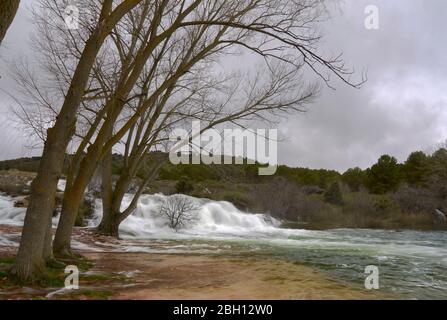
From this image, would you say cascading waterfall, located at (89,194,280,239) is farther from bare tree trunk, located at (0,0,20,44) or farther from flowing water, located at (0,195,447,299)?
bare tree trunk, located at (0,0,20,44)

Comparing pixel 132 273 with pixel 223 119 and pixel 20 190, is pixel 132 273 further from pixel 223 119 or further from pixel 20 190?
pixel 20 190

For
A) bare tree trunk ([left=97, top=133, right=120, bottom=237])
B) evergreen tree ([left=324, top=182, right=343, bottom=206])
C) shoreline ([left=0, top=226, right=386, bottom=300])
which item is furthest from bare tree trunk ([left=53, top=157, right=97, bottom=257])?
evergreen tree ([left=324, top=182, right=343, bottom=206])

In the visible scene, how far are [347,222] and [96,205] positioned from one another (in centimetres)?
2001

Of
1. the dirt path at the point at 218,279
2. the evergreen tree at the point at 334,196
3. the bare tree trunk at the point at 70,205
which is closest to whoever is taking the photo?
the dirt path at the point at 218,279

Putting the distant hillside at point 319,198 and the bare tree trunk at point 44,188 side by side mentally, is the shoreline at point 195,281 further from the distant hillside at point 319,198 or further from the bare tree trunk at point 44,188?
the distant hillside at point 319,198

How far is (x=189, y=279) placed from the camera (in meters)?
7.34

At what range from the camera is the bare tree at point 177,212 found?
2280cm

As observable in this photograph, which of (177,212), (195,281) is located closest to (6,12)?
(195,281)

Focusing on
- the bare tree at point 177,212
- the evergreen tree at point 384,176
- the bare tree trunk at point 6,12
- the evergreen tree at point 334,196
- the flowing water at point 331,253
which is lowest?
the flowing water at point 331,253

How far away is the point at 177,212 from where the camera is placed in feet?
76.1

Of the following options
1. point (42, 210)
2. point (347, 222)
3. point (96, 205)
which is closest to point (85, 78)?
point (42, 210)

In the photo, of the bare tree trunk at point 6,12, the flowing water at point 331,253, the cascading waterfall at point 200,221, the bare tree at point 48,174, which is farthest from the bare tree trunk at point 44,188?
the cascading waterfall at point 200,221

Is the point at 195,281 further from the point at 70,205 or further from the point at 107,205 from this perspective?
the point at 107,205

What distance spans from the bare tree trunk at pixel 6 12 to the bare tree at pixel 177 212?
58.5ft
